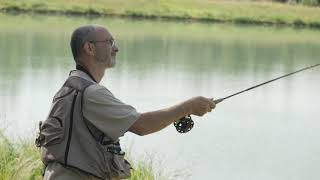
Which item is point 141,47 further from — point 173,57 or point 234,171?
point 234,171

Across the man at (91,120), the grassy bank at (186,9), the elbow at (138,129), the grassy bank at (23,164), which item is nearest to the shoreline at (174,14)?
the grassy bank at (186,9)

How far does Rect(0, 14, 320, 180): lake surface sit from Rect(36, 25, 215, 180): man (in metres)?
3.09

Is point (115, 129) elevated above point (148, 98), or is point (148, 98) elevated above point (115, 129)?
point (115, 129)

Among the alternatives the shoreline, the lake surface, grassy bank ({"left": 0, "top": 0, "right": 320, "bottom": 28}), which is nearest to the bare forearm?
the lake surface

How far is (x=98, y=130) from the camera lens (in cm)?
218

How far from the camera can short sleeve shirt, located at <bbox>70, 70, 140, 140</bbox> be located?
2.12 metres

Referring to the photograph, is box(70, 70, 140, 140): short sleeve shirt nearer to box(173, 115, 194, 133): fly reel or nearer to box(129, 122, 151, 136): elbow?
box(129, 122, 151, 136): elbow

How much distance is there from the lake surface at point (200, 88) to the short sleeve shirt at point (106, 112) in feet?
10.4

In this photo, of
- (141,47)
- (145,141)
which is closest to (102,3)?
(141,47)

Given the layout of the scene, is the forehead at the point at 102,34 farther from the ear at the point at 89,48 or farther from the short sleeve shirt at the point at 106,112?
the short sleeve shirt at the point at 106,112

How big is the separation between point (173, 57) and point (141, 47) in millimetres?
1704

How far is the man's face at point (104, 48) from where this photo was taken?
2.23 m

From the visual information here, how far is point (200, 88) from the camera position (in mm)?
12500

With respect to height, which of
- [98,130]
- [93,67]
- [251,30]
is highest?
[93,67]
